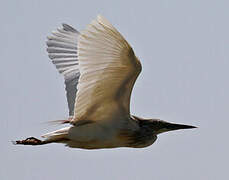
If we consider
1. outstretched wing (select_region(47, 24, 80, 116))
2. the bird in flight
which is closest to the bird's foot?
the bird in flight

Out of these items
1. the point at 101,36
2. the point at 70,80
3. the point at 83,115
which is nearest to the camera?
the point at 101,36

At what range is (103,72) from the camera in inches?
375

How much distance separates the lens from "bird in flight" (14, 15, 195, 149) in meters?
9.13

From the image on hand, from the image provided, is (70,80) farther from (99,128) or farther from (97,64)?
(97,64)

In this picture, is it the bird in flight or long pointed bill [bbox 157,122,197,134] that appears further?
long pointed bill [bbox 157,122,197,134]

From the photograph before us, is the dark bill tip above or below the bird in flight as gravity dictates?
below

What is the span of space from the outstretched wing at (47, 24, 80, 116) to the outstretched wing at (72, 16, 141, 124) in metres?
1.98

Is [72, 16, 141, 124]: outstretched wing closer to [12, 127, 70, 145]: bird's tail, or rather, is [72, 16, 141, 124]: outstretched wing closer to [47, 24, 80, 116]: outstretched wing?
[12, 127, 70, 145]: bird's tail

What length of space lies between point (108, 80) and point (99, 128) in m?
1.14

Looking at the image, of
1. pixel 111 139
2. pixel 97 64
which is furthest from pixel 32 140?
pixel 97 64

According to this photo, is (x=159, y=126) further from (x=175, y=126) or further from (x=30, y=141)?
(x=30, y=141)

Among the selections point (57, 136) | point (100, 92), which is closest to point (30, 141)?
point (57, 136)

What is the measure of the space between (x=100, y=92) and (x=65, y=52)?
2.86 meters

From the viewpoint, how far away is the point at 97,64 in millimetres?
9328
